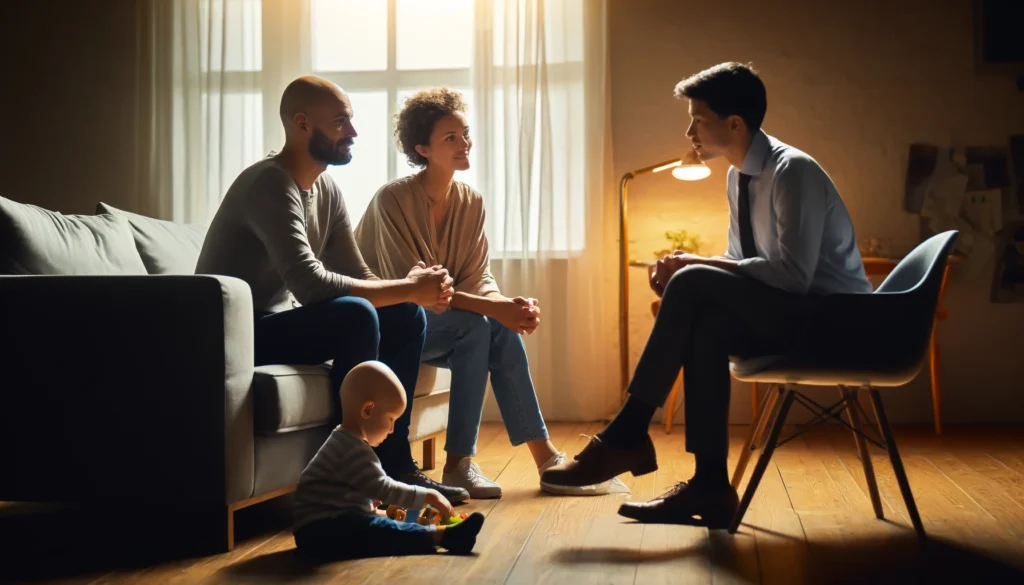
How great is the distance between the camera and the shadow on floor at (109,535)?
6.31 ft

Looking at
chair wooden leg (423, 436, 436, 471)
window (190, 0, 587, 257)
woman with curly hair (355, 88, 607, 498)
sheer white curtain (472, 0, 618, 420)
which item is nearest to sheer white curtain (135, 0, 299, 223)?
window (190, 0, 587, 257)

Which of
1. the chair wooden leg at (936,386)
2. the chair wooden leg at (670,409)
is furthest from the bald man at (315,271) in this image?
the chair wooden leg at (936,386)

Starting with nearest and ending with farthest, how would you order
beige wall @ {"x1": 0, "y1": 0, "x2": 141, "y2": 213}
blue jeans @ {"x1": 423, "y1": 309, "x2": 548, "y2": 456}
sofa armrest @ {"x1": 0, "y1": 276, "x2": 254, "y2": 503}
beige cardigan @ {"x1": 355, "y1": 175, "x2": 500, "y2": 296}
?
sofa armrest @ {"x1": 0, "y1": 276, "x2": 254, "y2": 503} < blue jeans @ {"x1": 423, "y1": 309, "x2": 548, "y2": 456} < beige cardigan @ {"x1": 355, "y1": 175, "x2": 500, "y2": 296} < beige wall @ {"x1": 0, "y1": 0, "x2": 141, "y2": 213}

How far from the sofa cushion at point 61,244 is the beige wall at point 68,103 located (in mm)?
2193

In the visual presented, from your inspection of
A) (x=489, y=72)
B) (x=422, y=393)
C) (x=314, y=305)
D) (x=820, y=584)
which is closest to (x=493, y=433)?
(x=422, y=393)

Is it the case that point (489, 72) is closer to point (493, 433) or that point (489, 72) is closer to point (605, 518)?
point (493, 433)

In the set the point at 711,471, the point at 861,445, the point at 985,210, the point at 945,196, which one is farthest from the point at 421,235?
the point at 985,210

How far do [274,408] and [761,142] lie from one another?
1272mm

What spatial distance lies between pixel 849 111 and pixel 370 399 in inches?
125

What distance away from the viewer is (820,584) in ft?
5.63

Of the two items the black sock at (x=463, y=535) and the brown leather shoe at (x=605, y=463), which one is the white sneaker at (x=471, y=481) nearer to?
the brown leather shoe at (x=605, y=463)

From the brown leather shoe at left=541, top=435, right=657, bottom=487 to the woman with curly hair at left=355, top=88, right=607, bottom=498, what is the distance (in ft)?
1.75

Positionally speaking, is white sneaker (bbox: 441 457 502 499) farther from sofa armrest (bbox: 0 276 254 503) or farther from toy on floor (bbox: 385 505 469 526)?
sofa armrest (bbox: 0 276 254 503)

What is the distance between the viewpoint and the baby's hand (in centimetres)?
201
